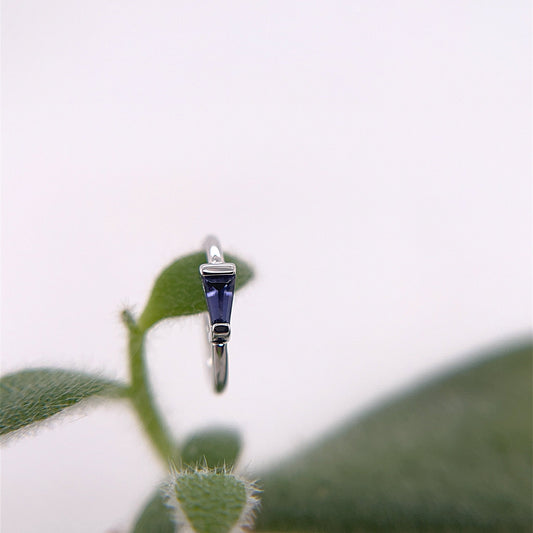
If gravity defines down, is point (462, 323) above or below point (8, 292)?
below

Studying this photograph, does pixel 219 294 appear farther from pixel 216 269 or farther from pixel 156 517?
pixel 156 517

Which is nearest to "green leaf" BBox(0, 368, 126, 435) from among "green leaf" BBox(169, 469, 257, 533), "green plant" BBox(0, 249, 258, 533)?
"green plant" BBox(0, 249, 258, 533)

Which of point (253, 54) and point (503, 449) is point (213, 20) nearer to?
point (253, 54)

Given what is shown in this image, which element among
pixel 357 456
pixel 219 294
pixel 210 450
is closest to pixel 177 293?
pixel 219 294

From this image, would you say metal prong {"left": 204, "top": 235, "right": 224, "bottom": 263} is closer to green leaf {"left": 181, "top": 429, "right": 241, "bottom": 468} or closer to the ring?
the ring

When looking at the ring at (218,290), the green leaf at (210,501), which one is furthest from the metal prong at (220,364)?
the green leaf at (210,501)

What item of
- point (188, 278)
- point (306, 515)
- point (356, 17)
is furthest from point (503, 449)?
point (356, 17)

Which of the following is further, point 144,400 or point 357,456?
point 357,456
